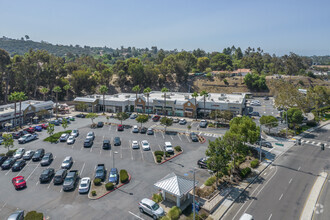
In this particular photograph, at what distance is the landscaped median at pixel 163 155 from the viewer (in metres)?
42.4

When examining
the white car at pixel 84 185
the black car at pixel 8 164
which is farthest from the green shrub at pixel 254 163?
the black car at pixel 8 164

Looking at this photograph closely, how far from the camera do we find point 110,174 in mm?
35844

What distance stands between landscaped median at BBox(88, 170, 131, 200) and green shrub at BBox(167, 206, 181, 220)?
408 inches

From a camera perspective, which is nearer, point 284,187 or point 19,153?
point 284,187

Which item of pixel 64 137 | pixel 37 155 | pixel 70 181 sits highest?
pixel 64 137

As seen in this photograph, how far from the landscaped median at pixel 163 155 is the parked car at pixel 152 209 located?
47.0 ft

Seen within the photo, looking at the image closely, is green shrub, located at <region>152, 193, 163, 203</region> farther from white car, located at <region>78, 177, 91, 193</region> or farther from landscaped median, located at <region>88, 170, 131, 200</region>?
white car, located at <region>78, 177, 91, 193</region>

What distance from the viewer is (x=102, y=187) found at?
110 feet

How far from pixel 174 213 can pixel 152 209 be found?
278 centimetres

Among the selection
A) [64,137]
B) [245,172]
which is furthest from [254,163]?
[64,137]

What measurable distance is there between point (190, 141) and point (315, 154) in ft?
90.8

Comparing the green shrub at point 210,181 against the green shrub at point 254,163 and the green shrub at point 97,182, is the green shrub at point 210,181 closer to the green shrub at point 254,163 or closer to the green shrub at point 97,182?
the green shrub at point 254,163

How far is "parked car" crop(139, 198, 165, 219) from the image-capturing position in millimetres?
26281

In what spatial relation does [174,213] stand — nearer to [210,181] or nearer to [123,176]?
[210,181]
